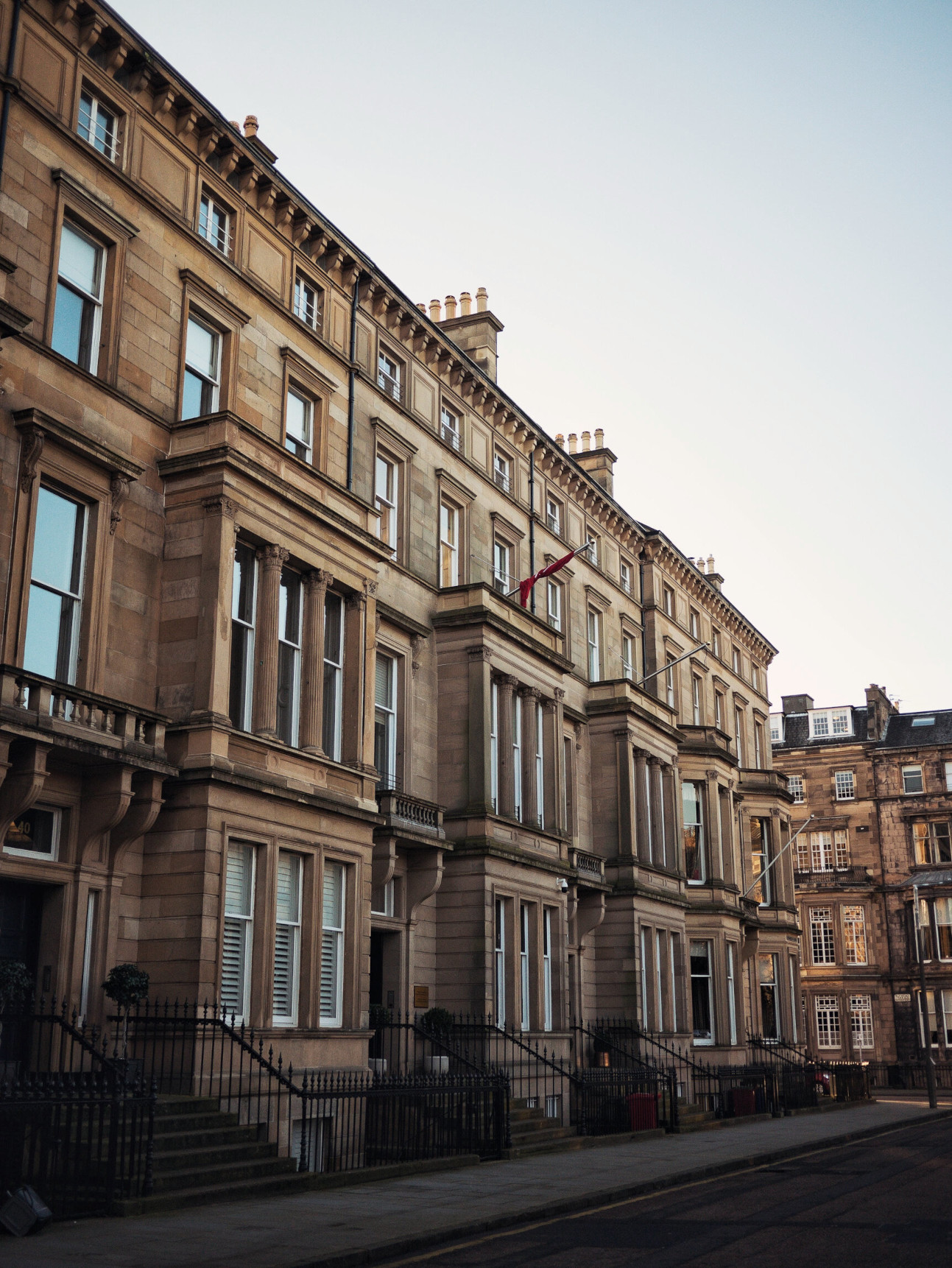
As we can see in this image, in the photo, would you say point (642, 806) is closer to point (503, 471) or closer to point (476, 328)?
point (503, 471)

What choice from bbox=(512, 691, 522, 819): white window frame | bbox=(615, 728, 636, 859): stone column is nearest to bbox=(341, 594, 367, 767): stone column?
bbox=(512, 691, 522, 819): white window frame

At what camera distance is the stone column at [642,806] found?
1387 inches

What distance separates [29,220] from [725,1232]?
15.8m

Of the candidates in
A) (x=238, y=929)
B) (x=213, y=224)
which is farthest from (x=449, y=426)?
(x=238, y=929)

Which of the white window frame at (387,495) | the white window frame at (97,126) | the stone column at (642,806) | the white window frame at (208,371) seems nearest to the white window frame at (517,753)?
the white window frame at (387,495)

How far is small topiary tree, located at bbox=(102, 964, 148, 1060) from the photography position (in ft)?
53.3

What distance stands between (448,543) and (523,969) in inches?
386

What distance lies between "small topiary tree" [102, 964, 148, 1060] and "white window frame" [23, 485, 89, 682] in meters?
3.94

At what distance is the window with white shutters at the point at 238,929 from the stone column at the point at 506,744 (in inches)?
370

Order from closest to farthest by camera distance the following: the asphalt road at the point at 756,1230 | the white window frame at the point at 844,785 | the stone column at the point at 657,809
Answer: the asphalt road at the point at 756,1230
the stone column at the point at 657,809
the white window frame at the point at 844,785

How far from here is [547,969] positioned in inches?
1115

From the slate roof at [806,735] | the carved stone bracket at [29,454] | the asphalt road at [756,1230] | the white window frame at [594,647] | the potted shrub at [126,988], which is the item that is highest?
the slate roof at [806,735]

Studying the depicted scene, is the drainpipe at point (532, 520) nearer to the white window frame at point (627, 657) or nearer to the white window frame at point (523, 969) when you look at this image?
the white window frame at point (627, 657)

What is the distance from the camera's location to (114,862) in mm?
17250
